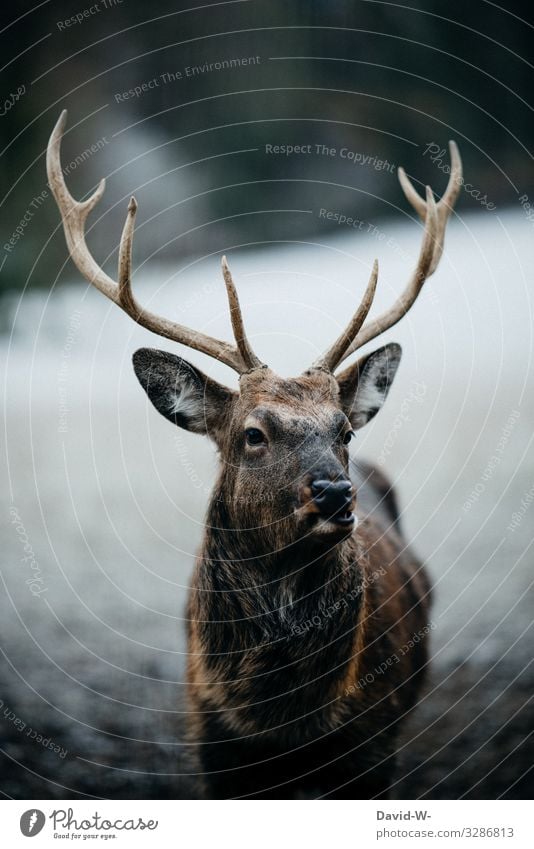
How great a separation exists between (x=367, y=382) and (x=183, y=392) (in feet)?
2.08

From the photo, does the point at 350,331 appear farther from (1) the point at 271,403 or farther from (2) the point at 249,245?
(2) the point at 249,245

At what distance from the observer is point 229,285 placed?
2.25 metres

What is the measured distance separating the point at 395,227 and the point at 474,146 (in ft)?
1.56

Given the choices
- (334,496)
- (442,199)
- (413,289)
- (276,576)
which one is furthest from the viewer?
(442,199)

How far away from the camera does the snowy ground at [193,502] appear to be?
10.0 ft

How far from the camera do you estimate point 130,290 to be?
239cm

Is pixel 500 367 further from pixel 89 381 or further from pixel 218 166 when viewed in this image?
pixel 89 381

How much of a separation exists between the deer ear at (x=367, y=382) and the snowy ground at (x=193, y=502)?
1.46 ft

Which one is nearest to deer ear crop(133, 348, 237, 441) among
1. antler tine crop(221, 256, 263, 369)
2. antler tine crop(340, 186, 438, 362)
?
antler tine crop(221, 256, 263, 369)

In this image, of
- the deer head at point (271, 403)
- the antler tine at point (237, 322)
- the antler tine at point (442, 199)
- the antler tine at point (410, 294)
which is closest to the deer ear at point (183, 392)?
the deer head at point (271, 403)

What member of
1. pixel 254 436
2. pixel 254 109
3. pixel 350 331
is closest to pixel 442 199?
pixel 350 331

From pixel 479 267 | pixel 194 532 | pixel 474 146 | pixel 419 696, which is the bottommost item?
pixel 419 696

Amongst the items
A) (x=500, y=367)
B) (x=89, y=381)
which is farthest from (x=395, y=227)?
(x=89, y=381)

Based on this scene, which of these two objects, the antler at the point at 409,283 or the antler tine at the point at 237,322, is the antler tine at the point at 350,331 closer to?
the antler at the point at 409,283
